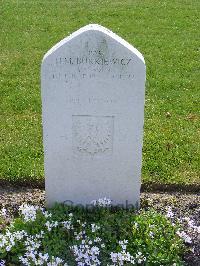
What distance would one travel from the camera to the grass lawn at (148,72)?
18.9 ft

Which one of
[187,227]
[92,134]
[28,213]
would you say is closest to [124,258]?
[187,227]

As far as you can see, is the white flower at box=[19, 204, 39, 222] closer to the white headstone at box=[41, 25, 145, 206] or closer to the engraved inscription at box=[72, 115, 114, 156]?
the white headstone at box=[41, 25, 145, 206]

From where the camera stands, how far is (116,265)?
3984 mm

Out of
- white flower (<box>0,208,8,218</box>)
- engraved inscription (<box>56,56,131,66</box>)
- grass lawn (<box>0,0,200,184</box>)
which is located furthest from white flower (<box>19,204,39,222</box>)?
engraved inscription (<box>56,56,131,66</box>)

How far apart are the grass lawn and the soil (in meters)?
0.19

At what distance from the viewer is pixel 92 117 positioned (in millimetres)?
4387

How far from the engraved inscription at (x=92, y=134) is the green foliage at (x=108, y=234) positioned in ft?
1.73

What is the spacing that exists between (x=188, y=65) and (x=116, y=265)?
5.30 metres

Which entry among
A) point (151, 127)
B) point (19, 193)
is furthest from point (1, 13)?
point (19, 193)

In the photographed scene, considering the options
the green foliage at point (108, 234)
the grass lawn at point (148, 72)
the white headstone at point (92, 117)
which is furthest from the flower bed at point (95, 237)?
the grass lawn at point (148, 72)

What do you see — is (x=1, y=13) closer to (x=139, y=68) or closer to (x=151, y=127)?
(x=151, y=127)

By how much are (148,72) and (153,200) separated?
3657 millimetres

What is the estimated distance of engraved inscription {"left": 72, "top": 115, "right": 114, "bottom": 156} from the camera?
4.39m

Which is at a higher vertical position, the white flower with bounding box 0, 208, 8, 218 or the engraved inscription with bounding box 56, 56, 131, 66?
the engraved inscription with bounding box 56, 56, 131, 66
